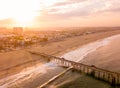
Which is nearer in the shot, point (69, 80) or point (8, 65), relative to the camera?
point (69, 80)

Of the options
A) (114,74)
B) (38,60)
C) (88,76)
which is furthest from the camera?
(38,60)

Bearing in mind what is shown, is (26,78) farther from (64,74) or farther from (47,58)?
(47,58)

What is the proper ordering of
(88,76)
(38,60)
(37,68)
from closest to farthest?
(88,76)
(37,68)
(38,60)

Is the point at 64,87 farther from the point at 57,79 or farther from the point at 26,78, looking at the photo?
the point at 26,78

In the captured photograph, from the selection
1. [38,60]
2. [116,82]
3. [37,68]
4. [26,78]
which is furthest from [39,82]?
[38,60]

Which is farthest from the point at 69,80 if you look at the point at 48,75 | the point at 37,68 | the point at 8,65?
the point at 8,65

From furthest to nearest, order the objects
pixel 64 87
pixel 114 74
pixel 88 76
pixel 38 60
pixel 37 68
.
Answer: pixel 38 60
pixel 37 68
pixel 88 76
pixel 114 74
pixel 64 87

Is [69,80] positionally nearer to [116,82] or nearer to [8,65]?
[116,82]

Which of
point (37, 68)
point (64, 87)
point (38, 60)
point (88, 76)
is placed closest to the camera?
point (64, 87)

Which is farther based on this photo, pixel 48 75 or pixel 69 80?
pixel 48 75

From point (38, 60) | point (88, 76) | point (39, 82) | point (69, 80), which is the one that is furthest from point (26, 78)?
point (38, 60)
